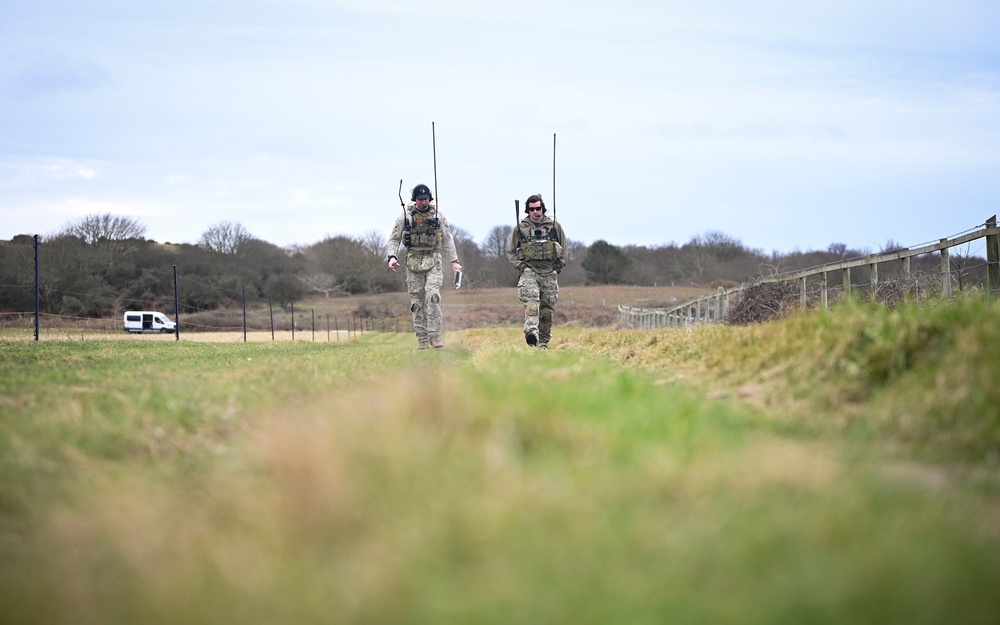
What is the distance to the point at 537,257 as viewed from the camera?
14.6 m

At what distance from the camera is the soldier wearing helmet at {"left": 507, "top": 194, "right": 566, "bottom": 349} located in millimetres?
14570

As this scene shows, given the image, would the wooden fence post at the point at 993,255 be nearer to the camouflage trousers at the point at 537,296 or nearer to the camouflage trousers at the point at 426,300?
the camouflage trousers at the point at 537,296

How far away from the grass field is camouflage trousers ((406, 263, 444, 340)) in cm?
992

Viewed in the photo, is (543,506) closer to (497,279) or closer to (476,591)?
(476,591)

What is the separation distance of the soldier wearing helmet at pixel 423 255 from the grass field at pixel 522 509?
9.96 metres

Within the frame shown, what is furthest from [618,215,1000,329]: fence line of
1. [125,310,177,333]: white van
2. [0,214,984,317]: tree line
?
[125,310,177,333]: white van

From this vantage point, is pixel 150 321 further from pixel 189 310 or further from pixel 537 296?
pixel 537 296

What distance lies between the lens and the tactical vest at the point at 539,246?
14555 millimetres

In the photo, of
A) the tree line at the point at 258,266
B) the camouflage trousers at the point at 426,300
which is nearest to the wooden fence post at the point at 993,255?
the camouflage trousers at the point at 426,300

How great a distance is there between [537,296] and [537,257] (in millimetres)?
648

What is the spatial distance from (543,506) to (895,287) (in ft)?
38.7

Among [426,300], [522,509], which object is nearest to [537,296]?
[426,300]

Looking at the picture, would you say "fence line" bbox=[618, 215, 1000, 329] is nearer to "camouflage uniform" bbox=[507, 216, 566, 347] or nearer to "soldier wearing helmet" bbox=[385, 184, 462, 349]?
"camouflage uniform" bbox=[507, 216, 566, 347]

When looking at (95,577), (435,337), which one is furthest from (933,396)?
(435,337)
